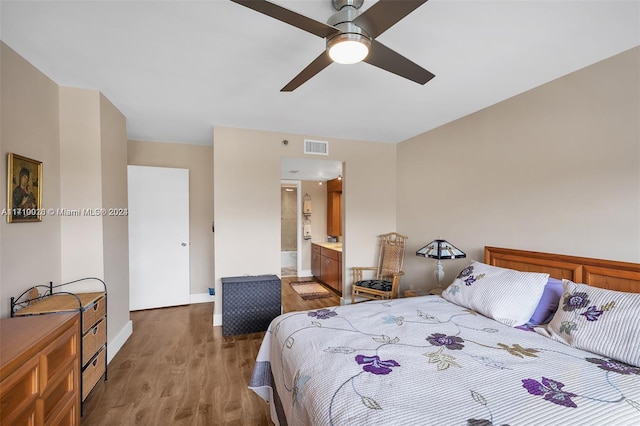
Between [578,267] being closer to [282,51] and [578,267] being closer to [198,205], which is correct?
[282,51]

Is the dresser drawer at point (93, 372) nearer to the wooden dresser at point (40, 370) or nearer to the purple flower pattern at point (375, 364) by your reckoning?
the wooden dresser at point (40, 370)

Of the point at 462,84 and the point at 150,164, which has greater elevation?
the point at 462,84

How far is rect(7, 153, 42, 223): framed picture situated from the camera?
183 cm

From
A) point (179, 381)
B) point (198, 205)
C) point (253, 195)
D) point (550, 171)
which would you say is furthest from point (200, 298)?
point (550, 171)

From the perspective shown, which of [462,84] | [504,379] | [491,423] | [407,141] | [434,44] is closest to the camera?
[491,423]

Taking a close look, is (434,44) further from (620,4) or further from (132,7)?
(132,7)

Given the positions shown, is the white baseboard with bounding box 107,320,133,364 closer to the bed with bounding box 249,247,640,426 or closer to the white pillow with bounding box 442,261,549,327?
the bed with bounding box 249,247,640,426

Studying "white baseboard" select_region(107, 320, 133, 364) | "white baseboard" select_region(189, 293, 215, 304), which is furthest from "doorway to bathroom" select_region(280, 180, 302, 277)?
"white baseboard" select_region(107, 320, 133, 364)

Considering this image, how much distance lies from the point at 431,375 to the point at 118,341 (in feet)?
9.95

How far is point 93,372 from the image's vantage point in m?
2.11

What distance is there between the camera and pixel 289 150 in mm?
3811

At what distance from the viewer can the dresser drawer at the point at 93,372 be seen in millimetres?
1990

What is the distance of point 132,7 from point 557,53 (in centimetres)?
265

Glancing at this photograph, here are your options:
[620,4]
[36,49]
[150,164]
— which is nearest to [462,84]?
[620,4]
